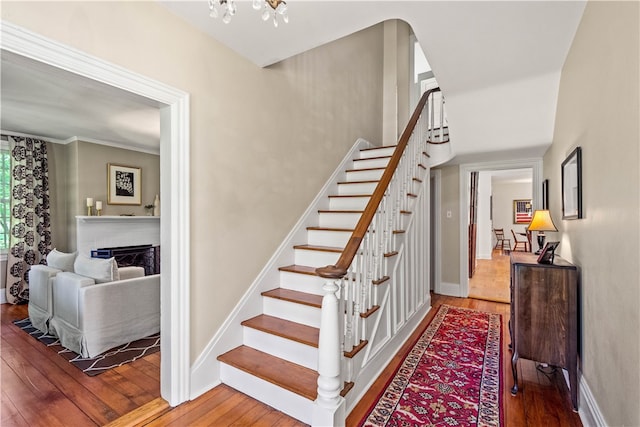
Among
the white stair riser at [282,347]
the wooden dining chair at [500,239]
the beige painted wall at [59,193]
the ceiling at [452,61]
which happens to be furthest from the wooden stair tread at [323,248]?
the wooden dining chair at [500,239]

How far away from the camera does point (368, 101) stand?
184 inches

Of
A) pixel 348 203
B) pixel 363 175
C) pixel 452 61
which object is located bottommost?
pixel 348 203

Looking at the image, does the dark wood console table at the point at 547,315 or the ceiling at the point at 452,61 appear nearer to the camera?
the ceiling at the point at 452,61

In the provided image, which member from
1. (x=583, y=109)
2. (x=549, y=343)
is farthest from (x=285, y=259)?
(x=583, y=109)

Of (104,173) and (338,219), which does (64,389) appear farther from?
(104,173)

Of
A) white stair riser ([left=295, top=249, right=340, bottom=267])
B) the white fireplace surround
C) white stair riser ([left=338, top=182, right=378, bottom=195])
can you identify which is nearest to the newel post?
white stair riser ([left=295, top=249, right=340, bottom=267])

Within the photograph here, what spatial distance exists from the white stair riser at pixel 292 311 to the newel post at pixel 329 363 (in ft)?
2.00

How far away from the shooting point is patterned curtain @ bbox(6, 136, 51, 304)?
4.16 meters

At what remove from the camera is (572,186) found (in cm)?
212

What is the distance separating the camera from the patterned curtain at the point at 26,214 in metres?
4.16

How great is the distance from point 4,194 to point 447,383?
5.87 meters

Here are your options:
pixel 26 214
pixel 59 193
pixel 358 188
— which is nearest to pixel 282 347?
pixel 358 188

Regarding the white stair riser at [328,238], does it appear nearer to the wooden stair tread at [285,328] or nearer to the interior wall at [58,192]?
the wooden stair tread at [285,328]

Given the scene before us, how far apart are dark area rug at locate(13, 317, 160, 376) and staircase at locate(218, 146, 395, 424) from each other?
1.00 m
